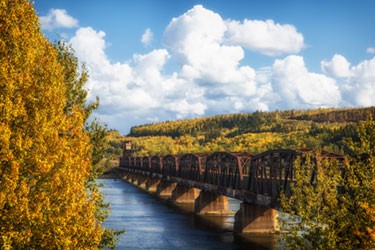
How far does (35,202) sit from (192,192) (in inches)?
3517

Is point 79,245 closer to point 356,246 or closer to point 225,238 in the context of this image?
point 356,246

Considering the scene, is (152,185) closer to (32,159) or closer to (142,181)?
(142,181)

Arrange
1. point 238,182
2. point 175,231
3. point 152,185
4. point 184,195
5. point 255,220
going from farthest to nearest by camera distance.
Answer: point 152,185
point 184,195
point 175,231
point 238,182
point 255,220

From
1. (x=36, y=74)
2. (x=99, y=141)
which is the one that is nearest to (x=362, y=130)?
(x=36, y=74)

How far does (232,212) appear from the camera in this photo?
81375 mm

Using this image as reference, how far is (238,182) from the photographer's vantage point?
62.1 metres

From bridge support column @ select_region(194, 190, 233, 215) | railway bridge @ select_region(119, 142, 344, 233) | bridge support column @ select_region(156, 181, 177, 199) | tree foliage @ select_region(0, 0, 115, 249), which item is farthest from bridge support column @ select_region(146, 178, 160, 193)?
tree foliage @ select_region(0, 0, 115, 249)

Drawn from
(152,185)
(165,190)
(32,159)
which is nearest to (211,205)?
(165,190)

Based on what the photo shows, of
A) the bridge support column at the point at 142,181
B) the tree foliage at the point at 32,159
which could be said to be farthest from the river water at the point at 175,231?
the bridge support column at the point at 142,181

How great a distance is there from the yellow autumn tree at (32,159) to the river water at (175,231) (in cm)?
1793

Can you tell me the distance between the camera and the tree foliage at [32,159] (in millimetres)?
17812

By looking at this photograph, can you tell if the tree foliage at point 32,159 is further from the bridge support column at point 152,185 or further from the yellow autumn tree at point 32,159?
the bridge support column at point 152,185

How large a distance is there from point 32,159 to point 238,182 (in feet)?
150

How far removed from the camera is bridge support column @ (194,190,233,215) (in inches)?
3164
